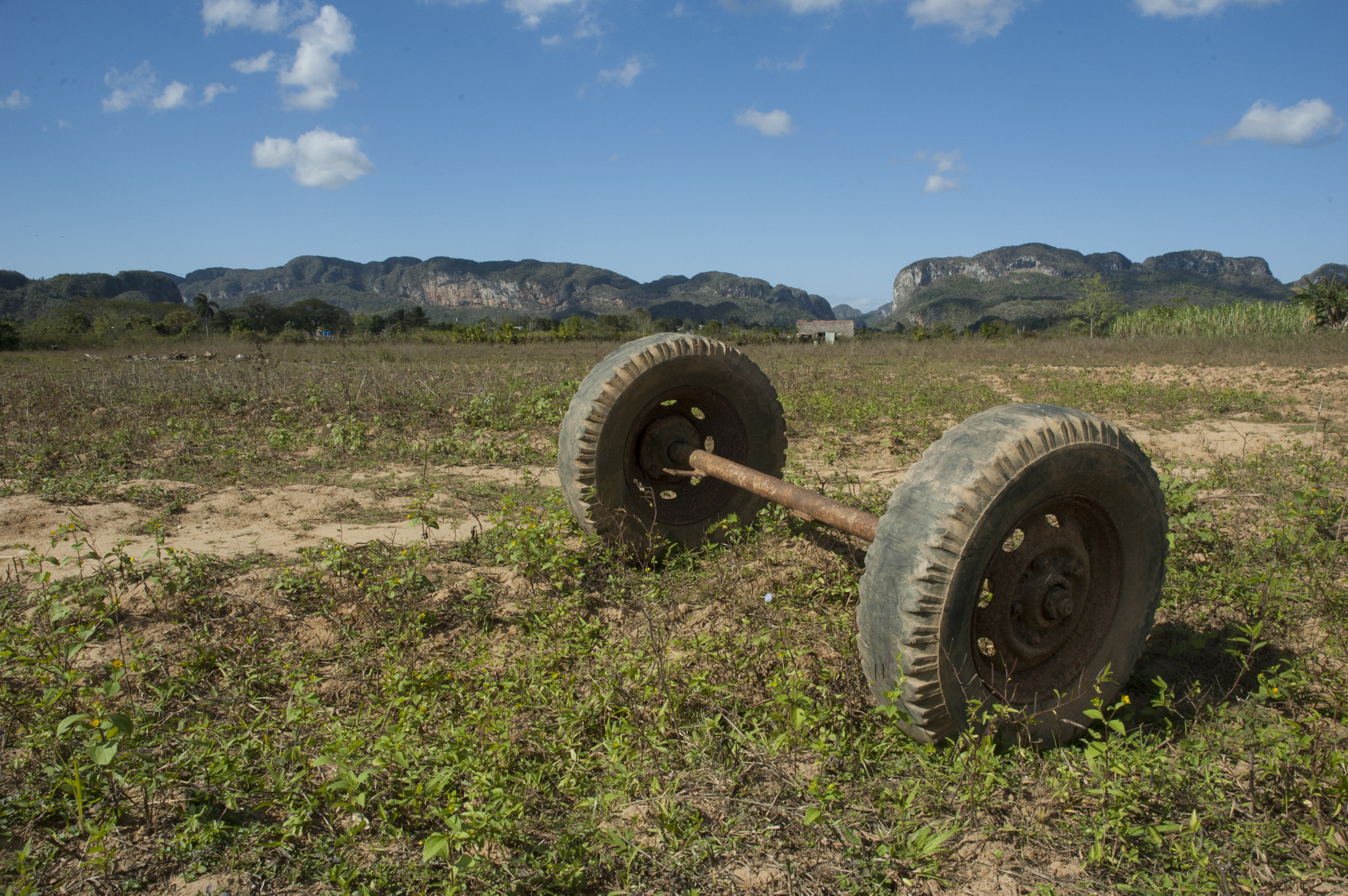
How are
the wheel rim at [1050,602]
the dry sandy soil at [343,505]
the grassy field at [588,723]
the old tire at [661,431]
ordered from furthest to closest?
the dry sandy soil at [343,505] < the old tire at [661,431] < the wheel rim at [1050,602] < the grassy field at [588,723]

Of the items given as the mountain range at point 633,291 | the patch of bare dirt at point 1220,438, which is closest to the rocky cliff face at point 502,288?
the mountain range at point 633,291

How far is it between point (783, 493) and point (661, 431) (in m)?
1.22

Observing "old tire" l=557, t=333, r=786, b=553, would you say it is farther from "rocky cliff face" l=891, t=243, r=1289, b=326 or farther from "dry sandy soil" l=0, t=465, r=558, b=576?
"rocky cliff face" l=891, t=243, r=1289, b=326

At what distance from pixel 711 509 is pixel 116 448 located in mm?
7291

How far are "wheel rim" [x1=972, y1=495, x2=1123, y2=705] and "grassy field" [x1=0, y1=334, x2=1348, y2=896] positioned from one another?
255 millimetres

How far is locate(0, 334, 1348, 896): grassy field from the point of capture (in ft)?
6.64

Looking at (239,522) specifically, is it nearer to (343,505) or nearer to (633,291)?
(343,505)

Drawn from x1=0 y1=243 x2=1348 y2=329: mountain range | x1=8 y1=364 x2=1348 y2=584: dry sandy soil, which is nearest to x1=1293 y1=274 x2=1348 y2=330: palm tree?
x1=8 y1=364 x2=1348 y2=584: dry sandy soil

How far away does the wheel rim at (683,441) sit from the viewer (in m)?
4.36

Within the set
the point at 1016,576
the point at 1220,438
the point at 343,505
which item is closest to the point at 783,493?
the point at 1016,576

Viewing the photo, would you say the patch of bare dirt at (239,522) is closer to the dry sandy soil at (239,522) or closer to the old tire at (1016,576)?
the dry sandy soil at (239,522)

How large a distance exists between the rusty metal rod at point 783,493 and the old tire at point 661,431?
27 cm

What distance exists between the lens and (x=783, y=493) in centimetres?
342

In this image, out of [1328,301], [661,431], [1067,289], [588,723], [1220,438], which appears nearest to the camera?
[588,723]
